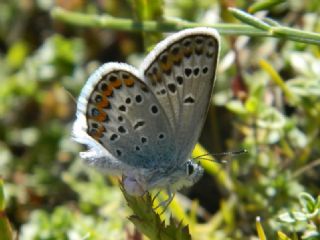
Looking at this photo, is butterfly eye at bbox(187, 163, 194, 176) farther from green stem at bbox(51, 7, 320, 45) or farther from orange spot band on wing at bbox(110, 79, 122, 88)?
green stem at bbox(51, 7, 320, 45)

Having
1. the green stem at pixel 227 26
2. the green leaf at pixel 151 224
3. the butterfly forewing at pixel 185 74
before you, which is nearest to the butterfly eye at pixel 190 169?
the butterfly forewing at pixel 185 74

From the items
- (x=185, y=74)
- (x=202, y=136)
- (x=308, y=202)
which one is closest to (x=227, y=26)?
(x=185, y=74)

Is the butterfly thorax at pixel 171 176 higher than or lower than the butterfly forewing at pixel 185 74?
lower

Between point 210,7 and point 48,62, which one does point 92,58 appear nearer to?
point 48,62

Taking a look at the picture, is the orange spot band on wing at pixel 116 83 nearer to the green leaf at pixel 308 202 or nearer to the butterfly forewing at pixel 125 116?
the butterfly forewing at pixel 125 116

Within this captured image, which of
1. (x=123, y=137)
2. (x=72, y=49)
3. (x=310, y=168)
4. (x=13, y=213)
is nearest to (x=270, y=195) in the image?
(x=310, y=168)

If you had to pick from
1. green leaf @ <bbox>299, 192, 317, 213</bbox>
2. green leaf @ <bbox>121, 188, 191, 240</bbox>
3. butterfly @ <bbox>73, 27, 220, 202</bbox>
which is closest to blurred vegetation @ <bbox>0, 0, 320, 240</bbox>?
green leaf @ <bbox>299, 192, 317, 213</bbox>
